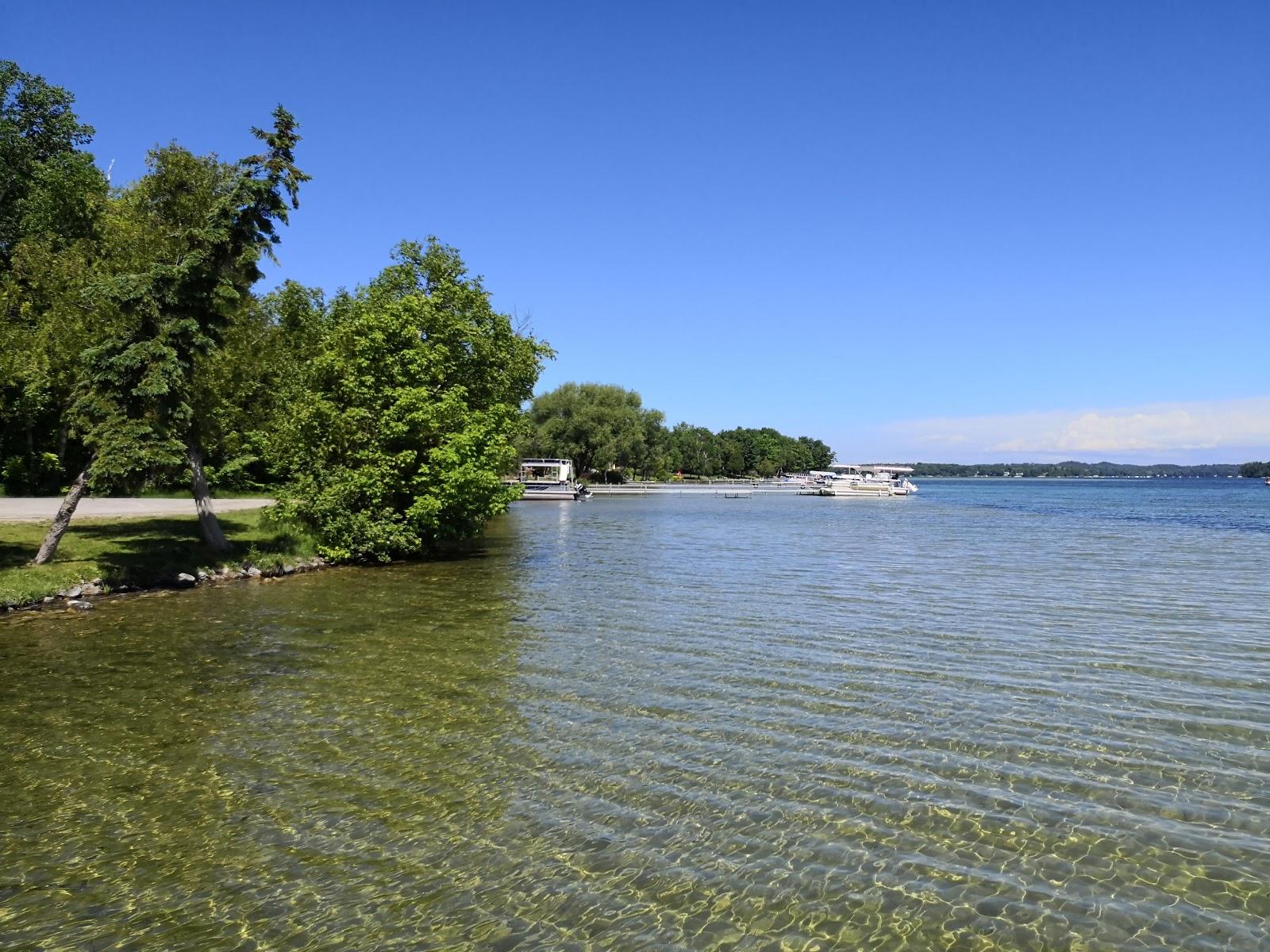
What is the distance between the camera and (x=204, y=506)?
26.0 m

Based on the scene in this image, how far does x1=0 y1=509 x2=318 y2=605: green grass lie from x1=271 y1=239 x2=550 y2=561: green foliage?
198cm

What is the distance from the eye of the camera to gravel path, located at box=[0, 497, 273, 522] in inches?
1160

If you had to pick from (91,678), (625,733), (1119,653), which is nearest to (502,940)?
(625,733)

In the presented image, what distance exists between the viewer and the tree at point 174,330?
70.5ft

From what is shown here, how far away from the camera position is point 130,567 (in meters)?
23.1

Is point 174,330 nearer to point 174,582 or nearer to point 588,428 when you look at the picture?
point 174,582

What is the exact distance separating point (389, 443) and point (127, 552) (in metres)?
9.30

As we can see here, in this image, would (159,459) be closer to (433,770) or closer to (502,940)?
(433,770)

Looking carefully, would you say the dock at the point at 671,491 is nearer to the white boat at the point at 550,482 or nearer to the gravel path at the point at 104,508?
the white boat at the point at 550,482

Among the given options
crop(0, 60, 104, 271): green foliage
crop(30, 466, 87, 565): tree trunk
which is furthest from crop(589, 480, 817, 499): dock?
crop(30, 466, 87, 565): tree trunk

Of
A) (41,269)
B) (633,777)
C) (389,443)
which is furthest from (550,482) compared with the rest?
(633,777)

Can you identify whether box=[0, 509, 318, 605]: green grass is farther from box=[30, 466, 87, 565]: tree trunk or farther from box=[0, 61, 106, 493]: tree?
box=[0, 61, 106, 493]: tree

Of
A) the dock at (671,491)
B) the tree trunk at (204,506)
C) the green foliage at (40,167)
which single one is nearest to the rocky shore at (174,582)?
the tree trunk at (204,506)

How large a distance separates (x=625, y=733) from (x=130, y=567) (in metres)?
18.7
